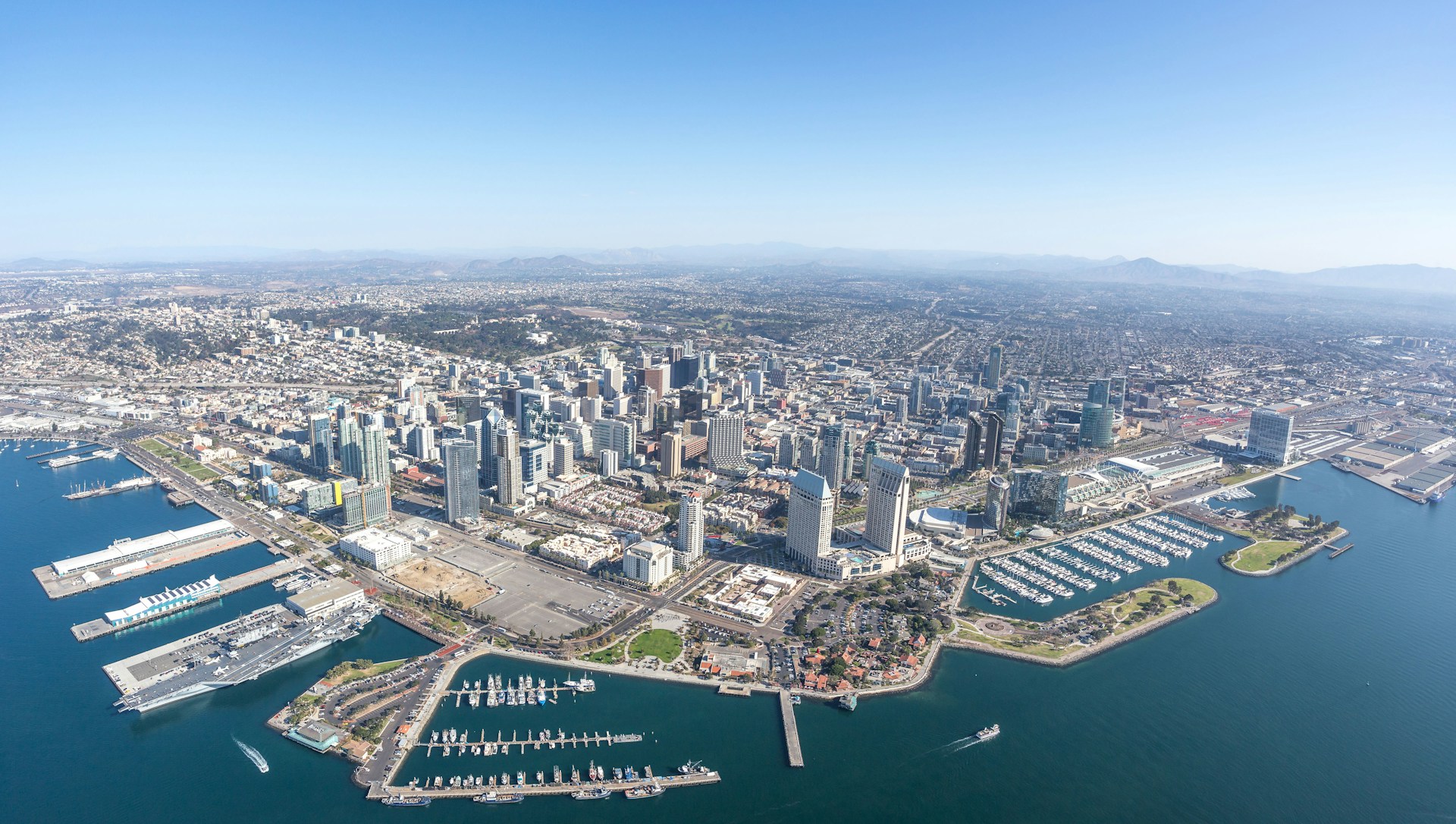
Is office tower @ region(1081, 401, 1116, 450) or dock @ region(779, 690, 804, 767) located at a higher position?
office tower @ region(1081, 401, 1116, 450)

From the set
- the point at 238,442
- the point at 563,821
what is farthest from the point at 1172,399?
the point at 238,442

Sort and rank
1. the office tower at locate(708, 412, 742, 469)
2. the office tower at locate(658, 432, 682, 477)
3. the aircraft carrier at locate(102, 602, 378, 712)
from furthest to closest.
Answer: the office tower at locate(708, 412, 742, 469) < the office tower at locate(658, 432, 682, 477) < the aircraft carrier at locate(102, 602, 378, 712)

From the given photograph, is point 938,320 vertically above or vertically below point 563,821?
above

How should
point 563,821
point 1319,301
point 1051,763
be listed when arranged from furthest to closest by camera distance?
point 1319,301, point 1051,763, point 563,821

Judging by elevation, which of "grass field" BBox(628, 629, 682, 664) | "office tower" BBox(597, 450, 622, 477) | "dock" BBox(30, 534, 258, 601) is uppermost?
"office tower" BBox(597, 450, 622, 477)

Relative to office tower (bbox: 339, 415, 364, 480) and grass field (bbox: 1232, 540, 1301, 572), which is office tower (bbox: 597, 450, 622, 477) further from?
grass field (bbox: 1232, 540, 1301, 572)

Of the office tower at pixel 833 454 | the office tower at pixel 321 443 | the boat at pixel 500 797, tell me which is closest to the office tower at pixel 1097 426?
the office tower at pixel 833 454

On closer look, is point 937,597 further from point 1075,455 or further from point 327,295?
point 327,295

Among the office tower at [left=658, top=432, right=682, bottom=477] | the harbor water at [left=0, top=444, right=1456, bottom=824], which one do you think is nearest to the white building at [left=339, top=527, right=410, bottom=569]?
the harbor water at [left=0, top=444, right=1456, bottom=824]
